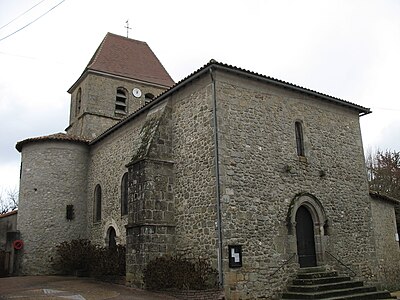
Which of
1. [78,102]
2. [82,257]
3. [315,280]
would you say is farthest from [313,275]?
[78,102]

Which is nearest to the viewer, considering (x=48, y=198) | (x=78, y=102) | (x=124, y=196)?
(x=124, y=196)

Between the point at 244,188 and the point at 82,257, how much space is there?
911 cm

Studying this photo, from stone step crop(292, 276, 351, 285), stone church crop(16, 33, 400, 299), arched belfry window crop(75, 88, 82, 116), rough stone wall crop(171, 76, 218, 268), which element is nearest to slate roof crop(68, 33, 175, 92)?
arched belfry window crop(75, 88, 82, 116)

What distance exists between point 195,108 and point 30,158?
415 inches

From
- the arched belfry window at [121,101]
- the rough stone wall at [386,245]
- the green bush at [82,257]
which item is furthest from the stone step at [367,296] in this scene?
the arched belfry window at [121,101]

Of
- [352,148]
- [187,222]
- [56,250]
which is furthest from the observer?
[56,250]

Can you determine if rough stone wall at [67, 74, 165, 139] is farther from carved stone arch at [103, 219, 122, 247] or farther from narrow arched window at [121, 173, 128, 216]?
carved stone arch at [103, 219, 122, 247]

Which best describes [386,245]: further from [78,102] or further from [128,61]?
[78,102]

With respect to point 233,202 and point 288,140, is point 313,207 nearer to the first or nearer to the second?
point 288,140

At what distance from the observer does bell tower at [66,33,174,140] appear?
23.5 m

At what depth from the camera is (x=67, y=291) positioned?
12.8 metres

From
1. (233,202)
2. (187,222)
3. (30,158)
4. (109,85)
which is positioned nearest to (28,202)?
(30,158)

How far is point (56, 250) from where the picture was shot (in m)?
18.8

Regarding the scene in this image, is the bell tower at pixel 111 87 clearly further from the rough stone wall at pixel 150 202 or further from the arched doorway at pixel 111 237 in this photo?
the rough stone wall at pixel 150 202
